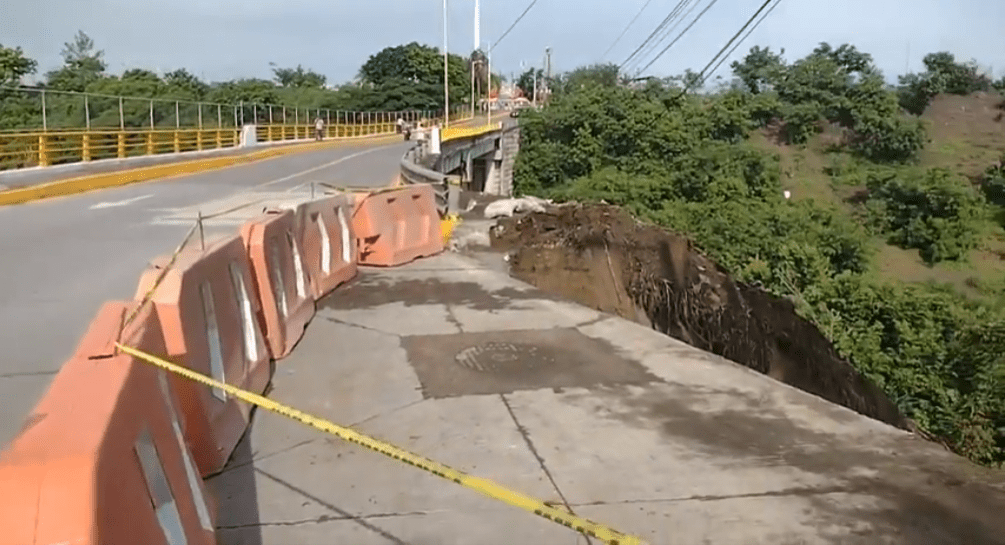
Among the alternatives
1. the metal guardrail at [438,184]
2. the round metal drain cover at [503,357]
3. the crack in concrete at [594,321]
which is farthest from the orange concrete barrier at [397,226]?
the round metal drain cover at [503,357]

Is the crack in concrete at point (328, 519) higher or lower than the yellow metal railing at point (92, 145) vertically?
lower

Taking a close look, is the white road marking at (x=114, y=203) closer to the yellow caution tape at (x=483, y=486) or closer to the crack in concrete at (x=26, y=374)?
the crack in concrete at (x=26, y=374)

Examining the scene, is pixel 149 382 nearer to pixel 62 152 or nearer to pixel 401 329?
pixel 401 329

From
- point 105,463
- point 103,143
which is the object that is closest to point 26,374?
point 105,463

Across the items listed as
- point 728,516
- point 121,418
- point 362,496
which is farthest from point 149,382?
point 728,516

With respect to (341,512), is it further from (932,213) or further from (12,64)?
(932,213)

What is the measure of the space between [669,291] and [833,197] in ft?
151

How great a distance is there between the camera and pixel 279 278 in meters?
7.99

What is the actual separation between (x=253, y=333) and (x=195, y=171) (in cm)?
2322

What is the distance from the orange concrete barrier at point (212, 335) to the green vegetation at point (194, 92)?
18032 mm

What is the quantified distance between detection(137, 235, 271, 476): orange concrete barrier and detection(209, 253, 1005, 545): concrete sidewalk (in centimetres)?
21

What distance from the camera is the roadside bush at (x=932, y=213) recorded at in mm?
47438

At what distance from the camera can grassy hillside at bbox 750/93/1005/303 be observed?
149 ft

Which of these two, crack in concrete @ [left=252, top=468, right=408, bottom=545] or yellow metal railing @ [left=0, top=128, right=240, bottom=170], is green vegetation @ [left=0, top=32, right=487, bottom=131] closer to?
yellow metal railing @ [left=0, top=128, right=240, bottom=170]
